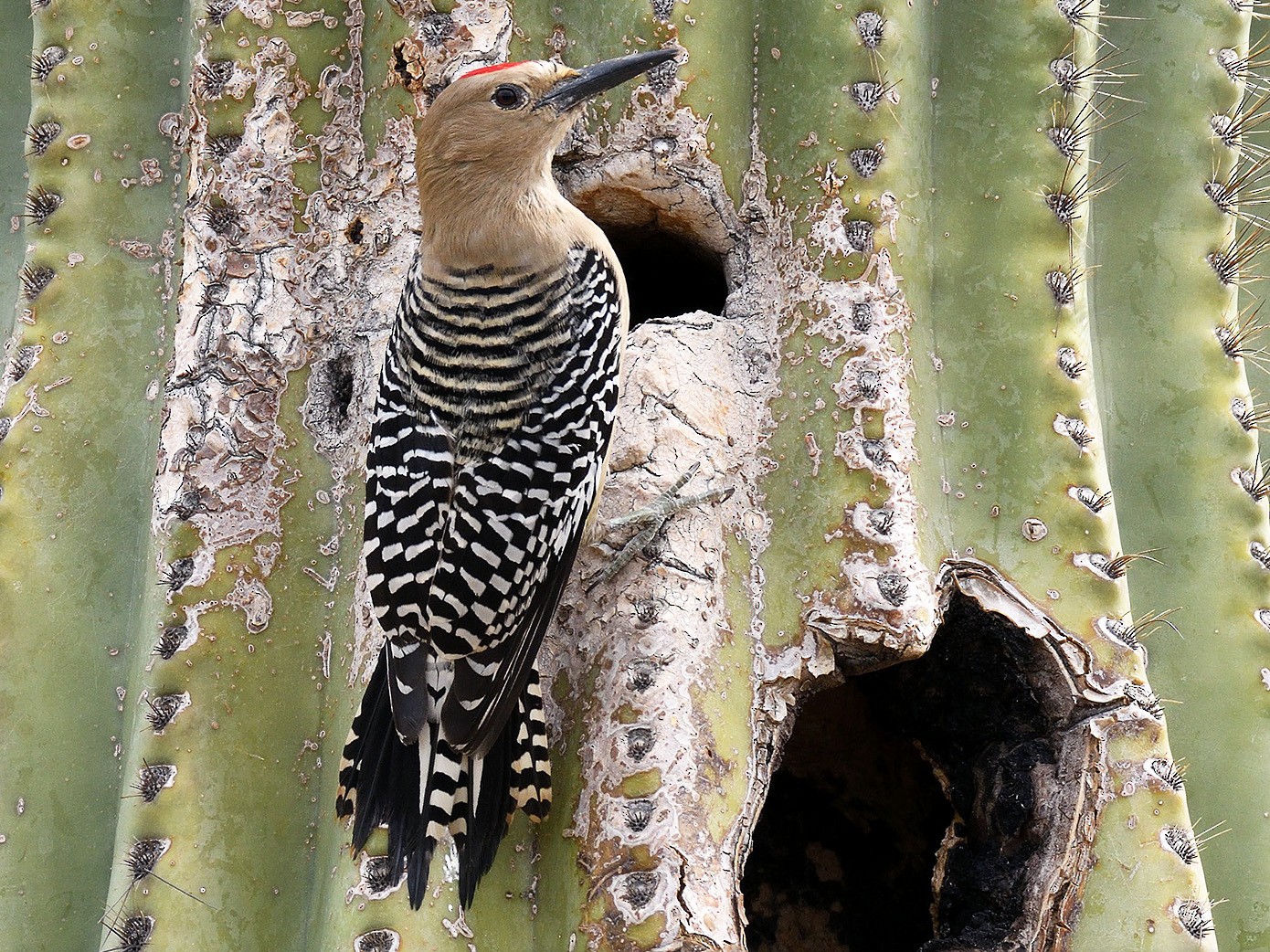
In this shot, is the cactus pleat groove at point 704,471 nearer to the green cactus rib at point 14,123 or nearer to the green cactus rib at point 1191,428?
the green cactus rib at point 1191,428

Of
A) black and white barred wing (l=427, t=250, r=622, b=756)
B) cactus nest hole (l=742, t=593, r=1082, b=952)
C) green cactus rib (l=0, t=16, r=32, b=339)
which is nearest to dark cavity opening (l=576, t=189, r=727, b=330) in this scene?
black and white barred wing (l=427, t=250, r=622, b=756)

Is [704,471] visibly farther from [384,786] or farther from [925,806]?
[925,806]

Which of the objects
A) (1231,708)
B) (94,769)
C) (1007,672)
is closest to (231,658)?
(94,769)

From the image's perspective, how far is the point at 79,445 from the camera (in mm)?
2496

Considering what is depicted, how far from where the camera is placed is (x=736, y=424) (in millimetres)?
2484

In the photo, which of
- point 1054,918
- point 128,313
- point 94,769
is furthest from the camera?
point 128,313

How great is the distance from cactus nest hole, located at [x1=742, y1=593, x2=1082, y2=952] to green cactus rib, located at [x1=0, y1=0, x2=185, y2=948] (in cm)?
147

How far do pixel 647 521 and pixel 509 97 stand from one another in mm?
883

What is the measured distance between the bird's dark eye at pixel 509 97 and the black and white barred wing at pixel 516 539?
46 cm

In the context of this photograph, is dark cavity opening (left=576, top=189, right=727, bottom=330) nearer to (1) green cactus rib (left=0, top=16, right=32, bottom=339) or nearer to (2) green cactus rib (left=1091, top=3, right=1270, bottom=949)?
(2) green cactus rib (left=1091, top=3, right=1270, bottom=949)

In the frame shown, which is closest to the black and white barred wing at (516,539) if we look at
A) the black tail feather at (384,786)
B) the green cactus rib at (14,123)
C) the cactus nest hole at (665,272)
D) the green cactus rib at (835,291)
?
the black tail feather at (384,786)

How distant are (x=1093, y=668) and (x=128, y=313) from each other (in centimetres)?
209

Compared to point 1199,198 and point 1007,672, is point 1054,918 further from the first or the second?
point 1199,198

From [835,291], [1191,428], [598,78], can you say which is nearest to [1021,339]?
[835,291]
